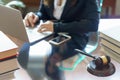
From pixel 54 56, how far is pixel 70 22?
321mm

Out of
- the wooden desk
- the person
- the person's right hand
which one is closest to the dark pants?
the person

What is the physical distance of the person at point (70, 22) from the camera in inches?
41.1

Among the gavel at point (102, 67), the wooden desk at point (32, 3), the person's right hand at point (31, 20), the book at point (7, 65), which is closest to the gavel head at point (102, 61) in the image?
the gavel at point (102, 67)

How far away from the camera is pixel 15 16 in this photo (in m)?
0.99

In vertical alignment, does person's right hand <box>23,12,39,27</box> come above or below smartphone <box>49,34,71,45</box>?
above

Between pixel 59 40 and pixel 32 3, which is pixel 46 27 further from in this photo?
pixel 32 3

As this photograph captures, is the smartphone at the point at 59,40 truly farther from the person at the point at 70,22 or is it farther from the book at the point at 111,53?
the book at the point at 111,53

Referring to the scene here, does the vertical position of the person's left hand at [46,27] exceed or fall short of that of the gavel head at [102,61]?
it exceeds it

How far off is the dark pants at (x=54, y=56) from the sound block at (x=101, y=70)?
116 mm

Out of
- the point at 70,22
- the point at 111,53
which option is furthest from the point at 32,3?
the point at 111,53

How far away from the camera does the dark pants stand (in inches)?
34.9

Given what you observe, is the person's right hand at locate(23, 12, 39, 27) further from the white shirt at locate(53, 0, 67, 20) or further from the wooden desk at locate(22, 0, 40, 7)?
the wooden desk at locate(22, 0, 40, 7)

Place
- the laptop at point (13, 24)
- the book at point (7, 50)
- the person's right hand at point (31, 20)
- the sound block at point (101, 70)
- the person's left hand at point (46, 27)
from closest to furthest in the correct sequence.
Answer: the book at point (7, 50) < the sound block at point (101, 70) < the laptop at point (13, 24) < the person's left hand at point (46, 27) < the person's right hand at point (31, 20)

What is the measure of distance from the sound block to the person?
14 centimetres
